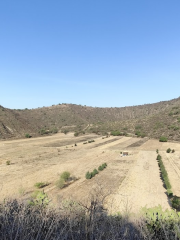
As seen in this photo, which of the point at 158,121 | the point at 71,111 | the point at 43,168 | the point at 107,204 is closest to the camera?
the point at 107,204

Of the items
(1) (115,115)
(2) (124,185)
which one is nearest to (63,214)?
(2) (124,185)

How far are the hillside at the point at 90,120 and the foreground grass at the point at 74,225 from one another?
6373 centimetres

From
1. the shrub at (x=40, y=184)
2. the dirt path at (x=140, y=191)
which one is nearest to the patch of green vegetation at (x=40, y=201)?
the dirt path at (x=140, y=191)

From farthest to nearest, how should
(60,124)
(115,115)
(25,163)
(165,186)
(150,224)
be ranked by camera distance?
(115,115), (60,124), (25,163), (165,186), (150,224)

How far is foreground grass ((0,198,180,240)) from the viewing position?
728 centimetres

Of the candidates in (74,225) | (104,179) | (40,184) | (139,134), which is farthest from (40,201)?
(139,134)

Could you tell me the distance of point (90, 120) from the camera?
454ft

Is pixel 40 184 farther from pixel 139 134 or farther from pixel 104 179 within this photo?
pixel 139 134

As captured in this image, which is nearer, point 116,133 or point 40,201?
point 40,201

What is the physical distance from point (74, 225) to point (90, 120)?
427 feet

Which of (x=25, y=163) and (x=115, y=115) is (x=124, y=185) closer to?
(x=25, y=163)

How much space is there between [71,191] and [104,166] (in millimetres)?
12904

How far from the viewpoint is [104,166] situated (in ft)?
117

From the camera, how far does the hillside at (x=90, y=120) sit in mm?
80375
